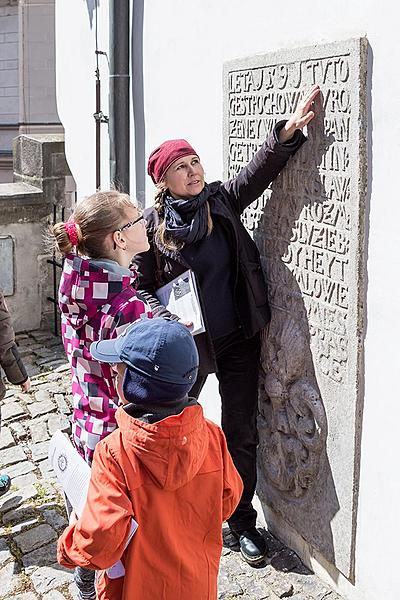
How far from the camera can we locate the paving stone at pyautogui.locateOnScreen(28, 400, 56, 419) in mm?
5398

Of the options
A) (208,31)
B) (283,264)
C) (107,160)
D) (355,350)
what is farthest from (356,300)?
(107,160)

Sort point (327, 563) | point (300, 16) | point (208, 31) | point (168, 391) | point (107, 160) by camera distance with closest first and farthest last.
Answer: point (168, 391)
point (300, 16)
point (327, 563)
point (208, 31)
point (107, 160)

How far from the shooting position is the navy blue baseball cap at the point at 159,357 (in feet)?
7.06

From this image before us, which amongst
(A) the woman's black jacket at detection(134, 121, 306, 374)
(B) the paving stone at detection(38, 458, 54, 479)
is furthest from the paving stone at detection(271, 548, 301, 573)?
(B) the paving stone at detection(38, 458, 54, 479)

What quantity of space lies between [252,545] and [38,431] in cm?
192

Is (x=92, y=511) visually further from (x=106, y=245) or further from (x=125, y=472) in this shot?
(x=106, y=245)

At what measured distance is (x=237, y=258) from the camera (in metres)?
3.53

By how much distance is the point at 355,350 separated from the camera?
3045mm

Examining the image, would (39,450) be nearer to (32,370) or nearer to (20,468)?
(20,468)

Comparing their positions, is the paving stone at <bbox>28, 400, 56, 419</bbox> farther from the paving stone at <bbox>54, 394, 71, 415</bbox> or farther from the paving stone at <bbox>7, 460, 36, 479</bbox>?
the paving stone at <bbox>7, 460, 36, 479</bbox>

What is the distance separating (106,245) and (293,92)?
0.94 meters

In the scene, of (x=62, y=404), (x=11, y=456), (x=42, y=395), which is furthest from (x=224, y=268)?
(x=42, y=395)

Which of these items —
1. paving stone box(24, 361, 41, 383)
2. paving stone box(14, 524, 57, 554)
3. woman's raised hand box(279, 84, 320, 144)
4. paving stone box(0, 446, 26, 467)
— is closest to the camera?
woman's raised hand box(279, 84, 320, 144)

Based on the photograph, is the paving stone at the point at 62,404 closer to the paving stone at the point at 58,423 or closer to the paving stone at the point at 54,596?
the paving stone at the point at 58,423
